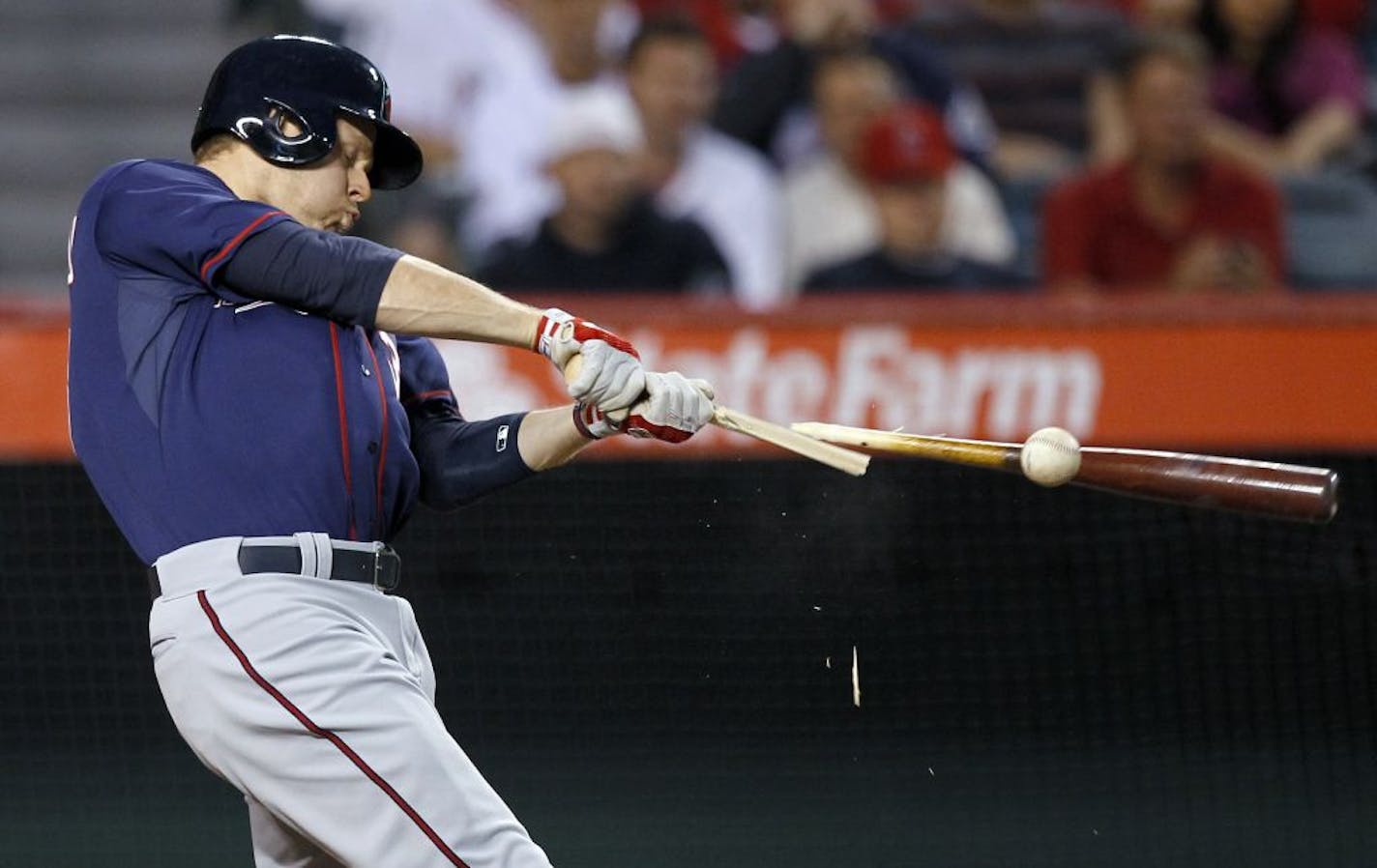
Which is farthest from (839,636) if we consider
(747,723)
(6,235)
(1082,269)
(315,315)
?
(6,235)

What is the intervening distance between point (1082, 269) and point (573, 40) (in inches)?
67.7

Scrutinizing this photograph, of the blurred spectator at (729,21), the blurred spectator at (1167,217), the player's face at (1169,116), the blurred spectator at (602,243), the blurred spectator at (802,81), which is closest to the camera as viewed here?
the blurred spectator at (602,243)

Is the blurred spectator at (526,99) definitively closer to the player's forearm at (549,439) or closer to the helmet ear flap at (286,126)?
the player's forearm at (549,439)

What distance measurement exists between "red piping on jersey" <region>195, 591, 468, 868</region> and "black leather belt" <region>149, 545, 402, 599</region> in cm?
9

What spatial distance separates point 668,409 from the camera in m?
2.30

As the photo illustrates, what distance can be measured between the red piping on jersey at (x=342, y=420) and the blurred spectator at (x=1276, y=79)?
4315mm

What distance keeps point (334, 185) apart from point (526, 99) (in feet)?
10.6

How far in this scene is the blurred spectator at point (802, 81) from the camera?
5.58m

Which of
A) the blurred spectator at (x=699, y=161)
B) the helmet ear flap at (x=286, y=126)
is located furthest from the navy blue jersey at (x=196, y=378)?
the blurred spectator at (x=699, y=161)

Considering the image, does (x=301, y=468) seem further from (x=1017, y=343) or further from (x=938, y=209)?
(x=938, y=209)

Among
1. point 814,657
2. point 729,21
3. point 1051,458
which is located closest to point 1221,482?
point 1051,458

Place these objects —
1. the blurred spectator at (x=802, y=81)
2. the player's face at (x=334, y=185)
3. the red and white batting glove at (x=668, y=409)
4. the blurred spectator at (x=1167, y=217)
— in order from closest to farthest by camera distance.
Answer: the red and white batting glove at (x=668, y=409) → the player's face at (x=334, y=185) → the blurred spectator at (x=1167, y=217) → the blurred spectator at (x=802, y=81)

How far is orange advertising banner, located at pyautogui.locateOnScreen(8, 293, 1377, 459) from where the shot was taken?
13.1ft

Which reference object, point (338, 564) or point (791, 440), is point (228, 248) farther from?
point (791, 440)
